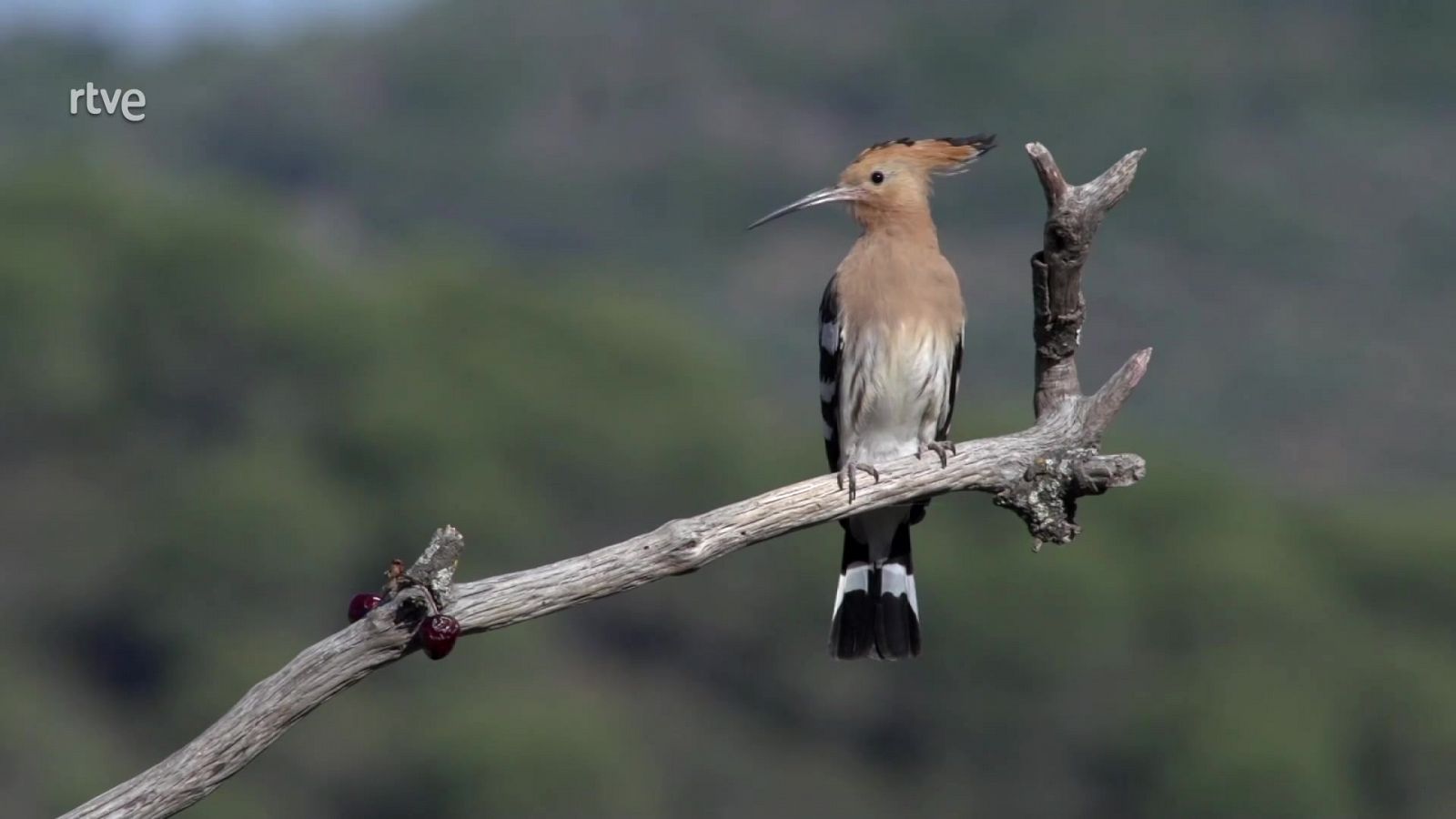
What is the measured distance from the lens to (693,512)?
30.8 m

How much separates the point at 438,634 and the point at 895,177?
2.45m

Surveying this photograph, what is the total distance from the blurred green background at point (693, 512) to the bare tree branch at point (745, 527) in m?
17.7

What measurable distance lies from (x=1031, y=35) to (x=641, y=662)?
43.6m

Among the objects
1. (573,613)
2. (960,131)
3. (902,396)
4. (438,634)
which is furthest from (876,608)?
(960,131)

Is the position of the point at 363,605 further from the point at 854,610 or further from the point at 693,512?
the point at 693,512

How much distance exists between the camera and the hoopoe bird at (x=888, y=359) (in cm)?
571

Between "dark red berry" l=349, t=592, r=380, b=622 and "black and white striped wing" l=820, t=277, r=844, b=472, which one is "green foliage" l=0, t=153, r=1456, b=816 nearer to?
"black and white striped wing" l=820, t=277, r=844, b=472

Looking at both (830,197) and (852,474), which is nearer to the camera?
(852,474)

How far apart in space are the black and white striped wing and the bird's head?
239 mm

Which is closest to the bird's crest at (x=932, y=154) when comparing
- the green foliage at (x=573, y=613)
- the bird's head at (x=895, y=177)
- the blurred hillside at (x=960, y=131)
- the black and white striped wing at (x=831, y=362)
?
the bird's head at (x=895, y=177)

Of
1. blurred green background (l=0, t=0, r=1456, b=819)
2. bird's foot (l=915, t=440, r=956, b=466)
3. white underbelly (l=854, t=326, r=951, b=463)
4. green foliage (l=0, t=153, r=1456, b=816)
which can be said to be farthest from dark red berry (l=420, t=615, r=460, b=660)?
green foliage (l=0, t=153, r=1456, b=816)

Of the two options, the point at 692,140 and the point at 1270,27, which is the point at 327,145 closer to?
the point at 692,140

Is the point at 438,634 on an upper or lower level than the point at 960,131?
lower

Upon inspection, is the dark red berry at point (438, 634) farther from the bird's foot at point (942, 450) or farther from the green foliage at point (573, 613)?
the green foliage at point (573, 613)
